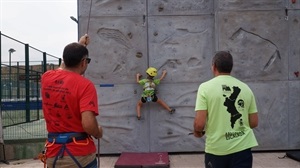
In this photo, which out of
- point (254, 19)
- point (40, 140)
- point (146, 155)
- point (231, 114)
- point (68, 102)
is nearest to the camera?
point (68, 102)

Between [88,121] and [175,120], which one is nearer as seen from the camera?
[88,121]

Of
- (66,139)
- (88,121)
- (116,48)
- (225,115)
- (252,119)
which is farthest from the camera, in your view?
(116,48)

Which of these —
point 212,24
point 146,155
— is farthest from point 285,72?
point 146,155

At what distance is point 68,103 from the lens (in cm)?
315

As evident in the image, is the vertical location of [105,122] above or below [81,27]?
below

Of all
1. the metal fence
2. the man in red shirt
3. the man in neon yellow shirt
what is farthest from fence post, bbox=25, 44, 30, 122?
the man in neon yellow shirt

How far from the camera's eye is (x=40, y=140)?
9484 mm

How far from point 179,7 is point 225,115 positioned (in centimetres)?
567

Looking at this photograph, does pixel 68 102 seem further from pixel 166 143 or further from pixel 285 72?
pixel 285 72

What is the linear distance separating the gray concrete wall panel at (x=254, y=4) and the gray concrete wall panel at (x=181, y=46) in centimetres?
50

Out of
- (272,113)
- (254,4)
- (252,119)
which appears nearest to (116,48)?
(254,4)

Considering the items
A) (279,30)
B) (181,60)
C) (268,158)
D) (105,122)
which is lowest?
(268,158)

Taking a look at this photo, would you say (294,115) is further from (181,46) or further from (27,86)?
(27,86)

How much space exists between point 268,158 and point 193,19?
11.1 feet
